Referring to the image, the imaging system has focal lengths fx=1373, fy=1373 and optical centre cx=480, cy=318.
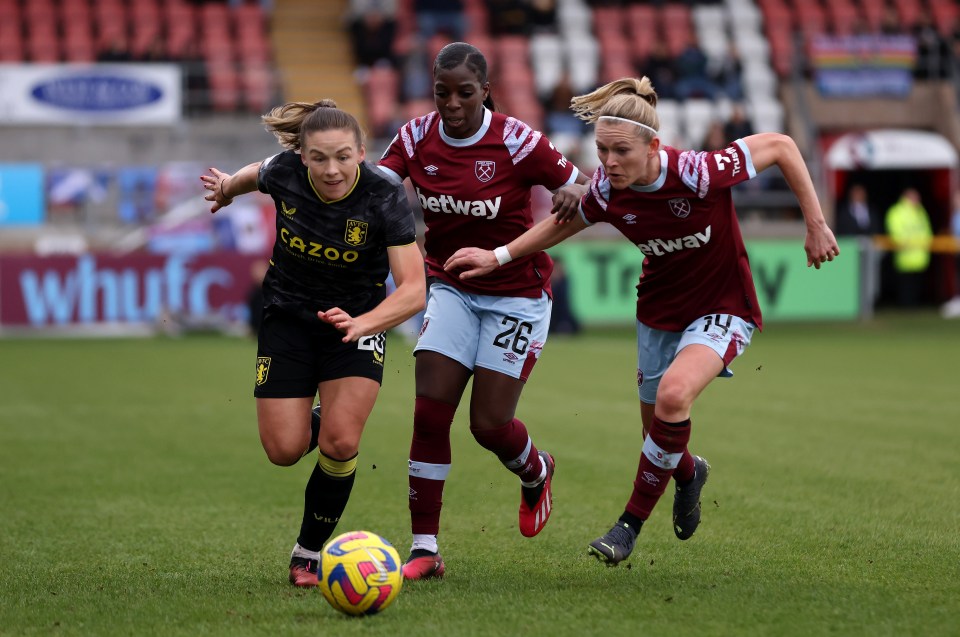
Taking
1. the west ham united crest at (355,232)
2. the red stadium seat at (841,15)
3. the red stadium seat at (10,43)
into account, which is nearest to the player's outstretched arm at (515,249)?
the west ham united crest at (355,232)

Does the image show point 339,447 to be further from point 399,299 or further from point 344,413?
point 399,299

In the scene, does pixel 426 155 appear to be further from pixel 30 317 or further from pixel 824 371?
pixel 30 317

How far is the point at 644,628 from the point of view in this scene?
4.78 meters

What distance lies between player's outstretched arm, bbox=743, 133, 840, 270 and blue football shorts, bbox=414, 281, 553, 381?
125 cm

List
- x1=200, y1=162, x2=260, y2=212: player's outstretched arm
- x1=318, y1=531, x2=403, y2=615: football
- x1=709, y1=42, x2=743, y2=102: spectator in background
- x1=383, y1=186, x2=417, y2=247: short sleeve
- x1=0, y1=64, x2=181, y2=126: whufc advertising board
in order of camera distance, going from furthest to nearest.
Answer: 1. x1=709, y1=42, x2=743, y2=102: spectator in background
2. x1=0, y1=64, x2=181, y2=126: whufc advertising board
3. x1=200, y1=162, x2=260, y2=212: player's outstretched arm
4. x1=383, y1=186, x2=417, y2=247: short sleeve
5. x1=318, y1=531, x2=403, y2=615: football

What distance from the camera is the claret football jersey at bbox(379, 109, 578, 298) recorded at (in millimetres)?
6137

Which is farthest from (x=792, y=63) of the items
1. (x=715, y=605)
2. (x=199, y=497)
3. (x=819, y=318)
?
(x=715, y=605)

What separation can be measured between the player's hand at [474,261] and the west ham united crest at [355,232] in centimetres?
43

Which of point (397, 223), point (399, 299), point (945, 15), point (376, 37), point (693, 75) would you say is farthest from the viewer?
point (945, 15)

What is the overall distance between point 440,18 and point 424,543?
20.9 metres

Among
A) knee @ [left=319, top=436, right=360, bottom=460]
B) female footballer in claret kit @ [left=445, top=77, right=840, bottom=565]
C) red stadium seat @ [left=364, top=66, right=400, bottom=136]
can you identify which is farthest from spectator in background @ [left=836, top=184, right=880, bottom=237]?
knee @ [left=319, top=436, right=360, bottom=460]

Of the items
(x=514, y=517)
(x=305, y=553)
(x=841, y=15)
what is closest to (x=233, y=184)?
(x=305, y=553)

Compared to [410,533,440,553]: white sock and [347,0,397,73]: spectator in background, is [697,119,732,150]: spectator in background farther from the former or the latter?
[410,533,440,553]: white sock

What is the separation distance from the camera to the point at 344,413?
5.73m
